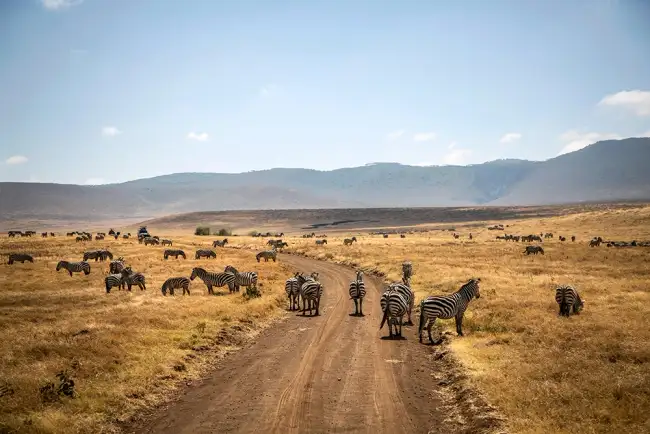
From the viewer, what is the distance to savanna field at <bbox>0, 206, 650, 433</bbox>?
534 inches

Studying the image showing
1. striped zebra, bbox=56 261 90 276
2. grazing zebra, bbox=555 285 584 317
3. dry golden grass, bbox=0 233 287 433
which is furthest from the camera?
striped zebra, bbox=56 261 90 276

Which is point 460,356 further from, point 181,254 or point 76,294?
point 181,254

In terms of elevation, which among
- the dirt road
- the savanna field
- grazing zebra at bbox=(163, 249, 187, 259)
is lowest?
the dirt road

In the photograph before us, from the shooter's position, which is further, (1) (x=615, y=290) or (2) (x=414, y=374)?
(1) (x=615, y=290)

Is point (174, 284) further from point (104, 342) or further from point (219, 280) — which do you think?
point (104, 342)

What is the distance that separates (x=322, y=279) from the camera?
154ft

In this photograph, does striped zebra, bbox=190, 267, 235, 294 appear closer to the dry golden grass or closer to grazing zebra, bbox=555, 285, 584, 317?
the dry golden grass

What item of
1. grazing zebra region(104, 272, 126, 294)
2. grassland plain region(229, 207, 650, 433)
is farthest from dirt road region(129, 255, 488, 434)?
grazing zebra region(104, 272, 126, 294)

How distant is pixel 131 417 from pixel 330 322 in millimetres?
14232

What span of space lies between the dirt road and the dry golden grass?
4.61 feet

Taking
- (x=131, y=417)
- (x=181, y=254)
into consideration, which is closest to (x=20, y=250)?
(x=181, y=254)

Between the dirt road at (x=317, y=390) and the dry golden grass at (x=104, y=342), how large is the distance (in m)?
1.41

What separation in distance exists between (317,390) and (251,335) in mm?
9245

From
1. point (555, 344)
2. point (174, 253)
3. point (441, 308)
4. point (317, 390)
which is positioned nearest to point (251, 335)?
point (317, 390)
